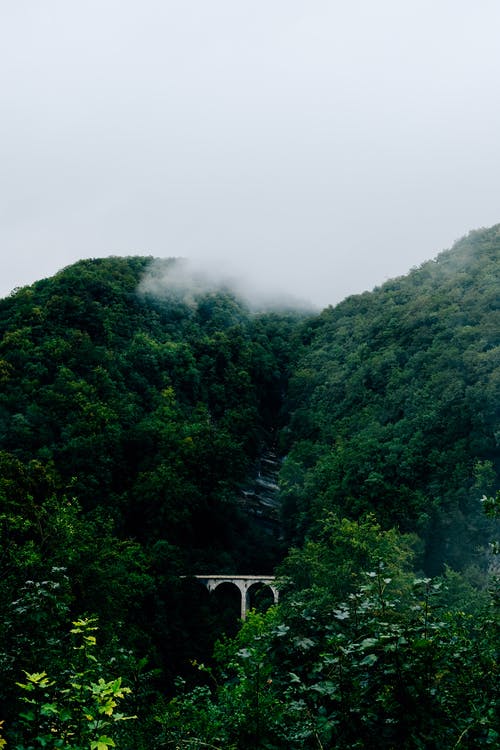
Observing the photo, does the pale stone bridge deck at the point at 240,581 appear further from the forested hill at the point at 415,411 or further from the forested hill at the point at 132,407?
the forested hill at the point at 415,411

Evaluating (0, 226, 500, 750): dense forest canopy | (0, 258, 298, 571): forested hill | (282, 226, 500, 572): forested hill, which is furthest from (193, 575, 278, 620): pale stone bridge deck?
(282, 226, 500, 572): forested hill

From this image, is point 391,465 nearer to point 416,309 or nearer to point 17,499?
point 416,309

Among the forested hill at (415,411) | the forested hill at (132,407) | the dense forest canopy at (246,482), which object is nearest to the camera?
the dense forest canopy at (246,482)

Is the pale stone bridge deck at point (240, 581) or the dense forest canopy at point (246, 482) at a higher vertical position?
the dense forest canopy at point (246, 482)

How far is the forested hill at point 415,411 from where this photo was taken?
40.9 m

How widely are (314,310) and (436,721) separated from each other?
103556 mm

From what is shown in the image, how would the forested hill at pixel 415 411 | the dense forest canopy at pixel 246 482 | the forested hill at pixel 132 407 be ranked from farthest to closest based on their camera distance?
the forested hill at pixel 132 407 < the forested hill at pixel 415 411 < the dense forest canopy at pixel 246 482

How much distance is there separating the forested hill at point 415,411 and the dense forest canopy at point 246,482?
21cm

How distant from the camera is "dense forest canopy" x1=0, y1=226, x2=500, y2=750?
5.05 meters

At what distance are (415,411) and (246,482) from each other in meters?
20.8

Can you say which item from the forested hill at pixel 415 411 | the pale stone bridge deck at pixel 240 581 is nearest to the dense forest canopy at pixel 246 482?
the forested hill at pixel 415 411

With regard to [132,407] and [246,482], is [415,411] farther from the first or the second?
[132,407]

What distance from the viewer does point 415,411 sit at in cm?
4847

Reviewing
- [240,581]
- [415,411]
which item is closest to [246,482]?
[240,581]
